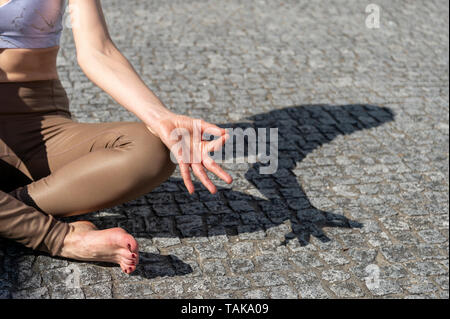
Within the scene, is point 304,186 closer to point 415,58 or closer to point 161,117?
point 161,117

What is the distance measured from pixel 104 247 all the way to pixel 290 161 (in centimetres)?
191

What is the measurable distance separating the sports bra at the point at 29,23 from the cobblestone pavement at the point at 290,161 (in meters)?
1.06

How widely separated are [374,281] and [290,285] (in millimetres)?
478

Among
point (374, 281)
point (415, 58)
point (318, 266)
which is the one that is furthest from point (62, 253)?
point (415, 58)

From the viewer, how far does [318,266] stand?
11.1ft

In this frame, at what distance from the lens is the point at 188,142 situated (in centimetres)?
288

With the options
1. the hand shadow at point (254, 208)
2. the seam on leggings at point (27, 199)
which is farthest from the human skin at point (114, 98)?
the hand shadow at point (254, 208)

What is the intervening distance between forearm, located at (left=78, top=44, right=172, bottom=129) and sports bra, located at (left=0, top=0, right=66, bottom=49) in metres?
0.32

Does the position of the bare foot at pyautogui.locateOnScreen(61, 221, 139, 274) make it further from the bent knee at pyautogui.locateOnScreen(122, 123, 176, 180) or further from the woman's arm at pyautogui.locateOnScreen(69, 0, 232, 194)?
the woman's arm at pyautogui.locateOnScreen(69, 0, 232, 194)

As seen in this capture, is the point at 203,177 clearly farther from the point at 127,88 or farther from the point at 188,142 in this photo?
the point at 127,88

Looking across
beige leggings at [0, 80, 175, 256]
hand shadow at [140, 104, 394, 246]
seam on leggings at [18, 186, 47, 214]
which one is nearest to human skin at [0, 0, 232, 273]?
beige leggings at [0, 80, 175, 256]

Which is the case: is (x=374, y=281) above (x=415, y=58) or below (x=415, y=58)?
below

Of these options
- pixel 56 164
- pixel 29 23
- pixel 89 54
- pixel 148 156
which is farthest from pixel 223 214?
pixel 29 23
